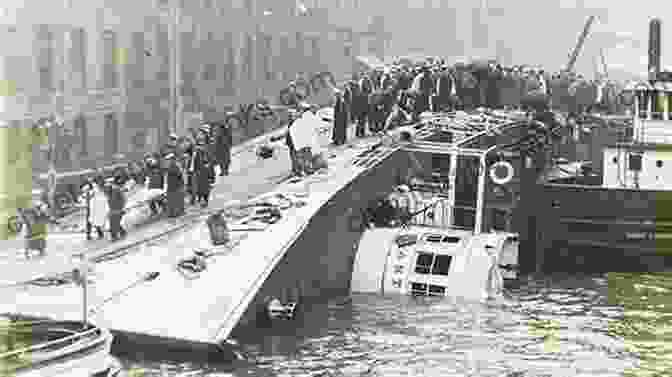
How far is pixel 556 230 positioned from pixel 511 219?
1345mm

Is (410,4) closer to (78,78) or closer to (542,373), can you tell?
(78,78)

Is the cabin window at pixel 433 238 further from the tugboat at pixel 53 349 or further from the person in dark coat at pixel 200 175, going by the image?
the tugboat at pixel 53 349

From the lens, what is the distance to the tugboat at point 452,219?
110ft

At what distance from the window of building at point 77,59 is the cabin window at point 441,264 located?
52.3 ft

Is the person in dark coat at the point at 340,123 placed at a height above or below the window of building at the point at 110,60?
below

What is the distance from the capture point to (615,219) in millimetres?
37625

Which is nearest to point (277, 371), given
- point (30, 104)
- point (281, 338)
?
point (281, 338)

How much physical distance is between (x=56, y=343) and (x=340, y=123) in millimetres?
21592

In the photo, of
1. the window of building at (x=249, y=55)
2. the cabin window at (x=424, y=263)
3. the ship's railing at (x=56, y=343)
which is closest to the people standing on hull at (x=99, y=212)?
the cabin window at (x=424, y=263)

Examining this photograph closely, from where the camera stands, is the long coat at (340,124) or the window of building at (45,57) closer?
the long coat at (340,124)

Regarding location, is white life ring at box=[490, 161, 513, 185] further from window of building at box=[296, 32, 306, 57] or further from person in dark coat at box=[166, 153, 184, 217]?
window of building at box=[296, 32, 306, 57]

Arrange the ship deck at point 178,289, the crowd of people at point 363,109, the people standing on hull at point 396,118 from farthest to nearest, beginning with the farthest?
the people standing on hull at point 396,118 < the crowd of people at point 363,109 < the ship deck at point 178,289

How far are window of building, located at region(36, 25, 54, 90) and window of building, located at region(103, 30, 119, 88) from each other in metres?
3.38

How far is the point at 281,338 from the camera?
92.3ft
